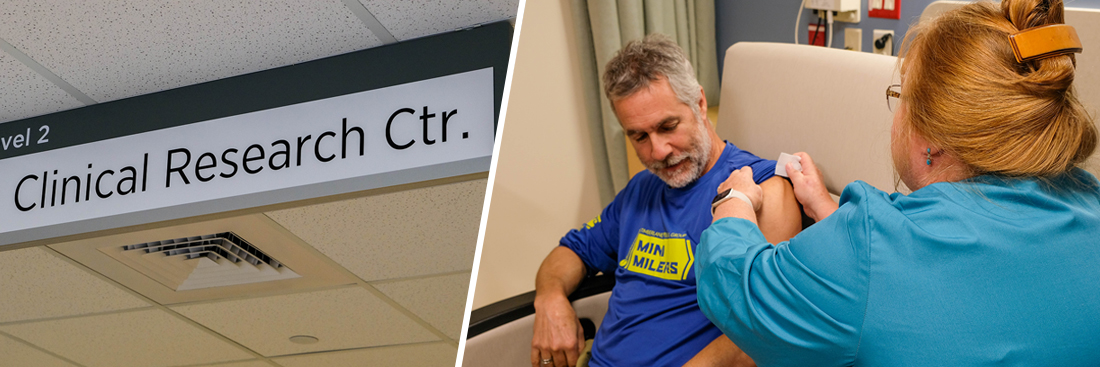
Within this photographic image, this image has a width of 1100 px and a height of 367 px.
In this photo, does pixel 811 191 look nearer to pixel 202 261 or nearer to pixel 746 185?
pixel 746 185

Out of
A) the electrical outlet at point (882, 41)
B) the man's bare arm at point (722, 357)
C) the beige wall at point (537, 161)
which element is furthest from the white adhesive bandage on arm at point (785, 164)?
the beige wall at point (537, 161)

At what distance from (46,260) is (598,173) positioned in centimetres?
175

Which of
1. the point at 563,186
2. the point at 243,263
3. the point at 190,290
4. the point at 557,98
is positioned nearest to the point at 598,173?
the point at 563,186

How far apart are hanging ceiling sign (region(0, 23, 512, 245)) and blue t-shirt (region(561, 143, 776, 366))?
1.57 ft

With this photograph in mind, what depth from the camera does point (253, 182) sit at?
4.73ft

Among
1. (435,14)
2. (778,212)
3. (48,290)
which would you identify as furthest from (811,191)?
(48,290)

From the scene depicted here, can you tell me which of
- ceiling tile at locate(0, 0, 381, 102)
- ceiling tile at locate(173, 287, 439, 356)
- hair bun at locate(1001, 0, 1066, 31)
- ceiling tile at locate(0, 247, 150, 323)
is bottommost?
ceiling tile at locate(173, 287, 439, 356)

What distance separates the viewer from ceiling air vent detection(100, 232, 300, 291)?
204 centimetres

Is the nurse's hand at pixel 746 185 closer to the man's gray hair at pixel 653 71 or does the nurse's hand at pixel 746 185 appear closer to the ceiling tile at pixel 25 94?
the man's gray hair at pixel 653 71

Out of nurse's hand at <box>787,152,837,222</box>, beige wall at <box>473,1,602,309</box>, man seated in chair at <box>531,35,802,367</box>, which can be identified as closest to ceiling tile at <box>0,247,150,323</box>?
beige wall at <box>473,1,602,309</box>

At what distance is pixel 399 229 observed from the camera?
1994mm

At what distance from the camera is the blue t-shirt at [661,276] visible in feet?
4.72

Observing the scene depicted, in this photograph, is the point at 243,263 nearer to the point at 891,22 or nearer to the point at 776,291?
the point at 776,291

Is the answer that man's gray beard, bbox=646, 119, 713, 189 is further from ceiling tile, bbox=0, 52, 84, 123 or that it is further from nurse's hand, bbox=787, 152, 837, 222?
ceiling tile, bbox=0, 52, 84, 123
